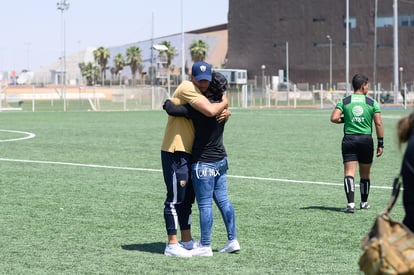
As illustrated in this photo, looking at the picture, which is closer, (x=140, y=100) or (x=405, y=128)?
(x=405, y=128)

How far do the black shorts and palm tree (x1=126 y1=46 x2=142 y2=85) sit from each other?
447 ft

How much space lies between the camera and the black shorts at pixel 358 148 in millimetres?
11602

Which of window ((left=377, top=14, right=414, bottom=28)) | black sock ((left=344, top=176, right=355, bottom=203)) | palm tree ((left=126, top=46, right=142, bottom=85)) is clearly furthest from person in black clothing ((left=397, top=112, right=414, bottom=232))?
palm tree ((left=126, top=46, right=142, bottom=85))

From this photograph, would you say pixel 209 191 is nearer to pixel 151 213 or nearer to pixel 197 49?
pixel 151 213

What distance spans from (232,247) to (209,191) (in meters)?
0.64

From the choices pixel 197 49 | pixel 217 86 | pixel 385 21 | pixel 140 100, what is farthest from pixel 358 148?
pixel 197 49

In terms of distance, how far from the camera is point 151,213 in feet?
38.0

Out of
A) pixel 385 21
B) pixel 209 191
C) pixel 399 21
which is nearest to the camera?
pixel 209 191

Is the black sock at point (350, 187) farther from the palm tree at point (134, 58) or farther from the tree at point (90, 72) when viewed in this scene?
the tree at point (90, 72)

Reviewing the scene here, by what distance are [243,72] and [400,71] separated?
A: 18723mm

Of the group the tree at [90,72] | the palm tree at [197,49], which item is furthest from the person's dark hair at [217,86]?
the tree at [90,72]

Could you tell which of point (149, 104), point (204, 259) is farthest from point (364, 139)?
point (149, 104)

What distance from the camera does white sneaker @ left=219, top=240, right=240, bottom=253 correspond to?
28.6 ft

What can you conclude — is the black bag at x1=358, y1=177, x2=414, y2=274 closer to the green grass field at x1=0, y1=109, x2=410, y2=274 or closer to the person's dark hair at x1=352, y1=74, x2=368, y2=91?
the green grass field at x1=0, y1=109, x2=410, y2=274
